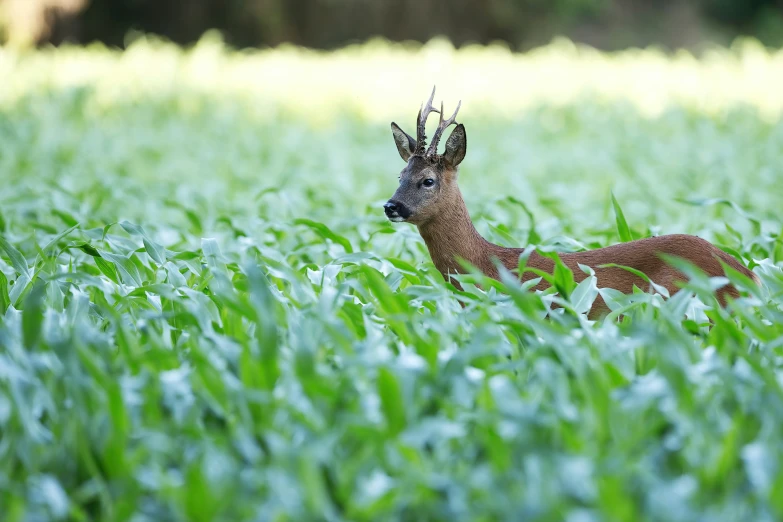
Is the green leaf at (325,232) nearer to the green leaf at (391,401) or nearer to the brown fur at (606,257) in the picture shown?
the brown fur at (606,257)

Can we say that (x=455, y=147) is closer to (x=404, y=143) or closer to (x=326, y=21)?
(x=404, y=143)

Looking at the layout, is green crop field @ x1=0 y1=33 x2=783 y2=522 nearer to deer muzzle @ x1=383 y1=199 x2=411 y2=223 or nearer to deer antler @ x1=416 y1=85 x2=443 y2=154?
deer muzzle @ x1=383 y1=199 x2=411 y2=223

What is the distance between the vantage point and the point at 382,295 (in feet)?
8.50

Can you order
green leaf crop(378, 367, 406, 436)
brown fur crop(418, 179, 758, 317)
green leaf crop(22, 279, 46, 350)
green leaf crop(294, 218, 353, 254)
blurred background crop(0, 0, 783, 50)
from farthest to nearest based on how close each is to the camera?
blurred background crop(0, 0, 783, 50), green leaf crop(294, 218, 353, 254), brown fur crop(418, 179, 758, 317), green leaf crop(22, 279, 46, 350), green leaf crop(378, 367, 406, 436)

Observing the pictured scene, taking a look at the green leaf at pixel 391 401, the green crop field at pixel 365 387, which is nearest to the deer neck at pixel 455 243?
the green crop field at pixel 365 387

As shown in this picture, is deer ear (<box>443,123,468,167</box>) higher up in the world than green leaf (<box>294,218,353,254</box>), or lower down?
higher up

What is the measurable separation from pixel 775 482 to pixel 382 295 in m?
1.18

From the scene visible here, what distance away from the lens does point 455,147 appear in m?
3.55

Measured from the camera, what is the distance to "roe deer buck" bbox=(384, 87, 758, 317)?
10.2 ft

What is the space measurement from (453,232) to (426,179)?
23 centimetres

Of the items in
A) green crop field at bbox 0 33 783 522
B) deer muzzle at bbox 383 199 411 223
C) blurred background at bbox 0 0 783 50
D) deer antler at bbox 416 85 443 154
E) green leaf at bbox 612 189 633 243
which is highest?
deer antler at bbox 416 85 443 154

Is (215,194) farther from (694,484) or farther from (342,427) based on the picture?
(694,484)

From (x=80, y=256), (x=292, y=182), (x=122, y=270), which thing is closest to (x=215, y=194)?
(x=292, y=182)

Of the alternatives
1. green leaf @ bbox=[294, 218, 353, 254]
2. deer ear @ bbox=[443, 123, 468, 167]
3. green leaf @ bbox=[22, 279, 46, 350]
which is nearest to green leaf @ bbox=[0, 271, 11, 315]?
green leaf @ bbox=[22, 279, 46, 350]
